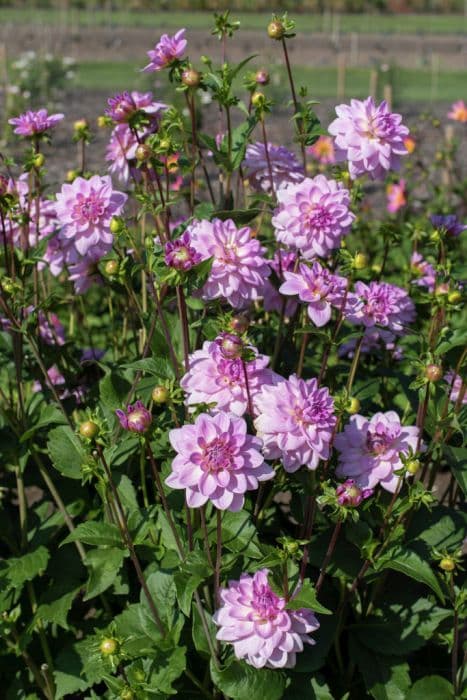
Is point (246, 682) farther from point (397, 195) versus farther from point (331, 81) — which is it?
point (331, 81)

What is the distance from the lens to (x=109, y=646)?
5.37 ft

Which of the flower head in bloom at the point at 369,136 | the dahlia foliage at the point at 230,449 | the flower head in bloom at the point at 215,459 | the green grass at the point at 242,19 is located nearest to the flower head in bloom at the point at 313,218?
the dahlia foliage at the point at 230,449

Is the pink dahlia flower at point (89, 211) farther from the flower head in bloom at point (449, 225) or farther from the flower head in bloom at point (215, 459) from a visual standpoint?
the flower head in bloom at point (449, 225)

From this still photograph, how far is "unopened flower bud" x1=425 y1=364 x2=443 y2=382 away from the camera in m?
1.64

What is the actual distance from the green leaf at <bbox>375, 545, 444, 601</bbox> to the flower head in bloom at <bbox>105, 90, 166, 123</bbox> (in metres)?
1.18

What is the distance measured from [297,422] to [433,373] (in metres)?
0.29

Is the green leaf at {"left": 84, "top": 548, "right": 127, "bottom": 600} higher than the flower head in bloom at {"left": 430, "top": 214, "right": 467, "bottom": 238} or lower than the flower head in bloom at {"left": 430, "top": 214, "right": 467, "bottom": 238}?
lower

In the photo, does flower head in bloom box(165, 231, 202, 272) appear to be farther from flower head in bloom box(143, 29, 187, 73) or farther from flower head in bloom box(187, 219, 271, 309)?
flower head in bloom box(143, 29, 187, 73)

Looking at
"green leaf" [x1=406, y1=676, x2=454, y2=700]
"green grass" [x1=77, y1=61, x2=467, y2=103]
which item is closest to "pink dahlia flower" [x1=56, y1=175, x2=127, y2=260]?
"green leaf" [x1=406, y1=676, x2=454, y2=700]

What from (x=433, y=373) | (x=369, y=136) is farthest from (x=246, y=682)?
(x=369, y=136)

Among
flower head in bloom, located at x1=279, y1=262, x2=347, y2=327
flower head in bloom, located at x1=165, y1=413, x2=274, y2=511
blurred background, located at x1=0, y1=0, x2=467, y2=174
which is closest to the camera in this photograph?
flower head in bloom, located at x1=165, y1=413, x2=274, y2=511

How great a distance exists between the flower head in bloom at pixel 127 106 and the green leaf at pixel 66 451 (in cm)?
78

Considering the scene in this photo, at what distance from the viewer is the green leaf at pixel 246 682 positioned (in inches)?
69.7

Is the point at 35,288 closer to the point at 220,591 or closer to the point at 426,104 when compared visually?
the point at 220,591
